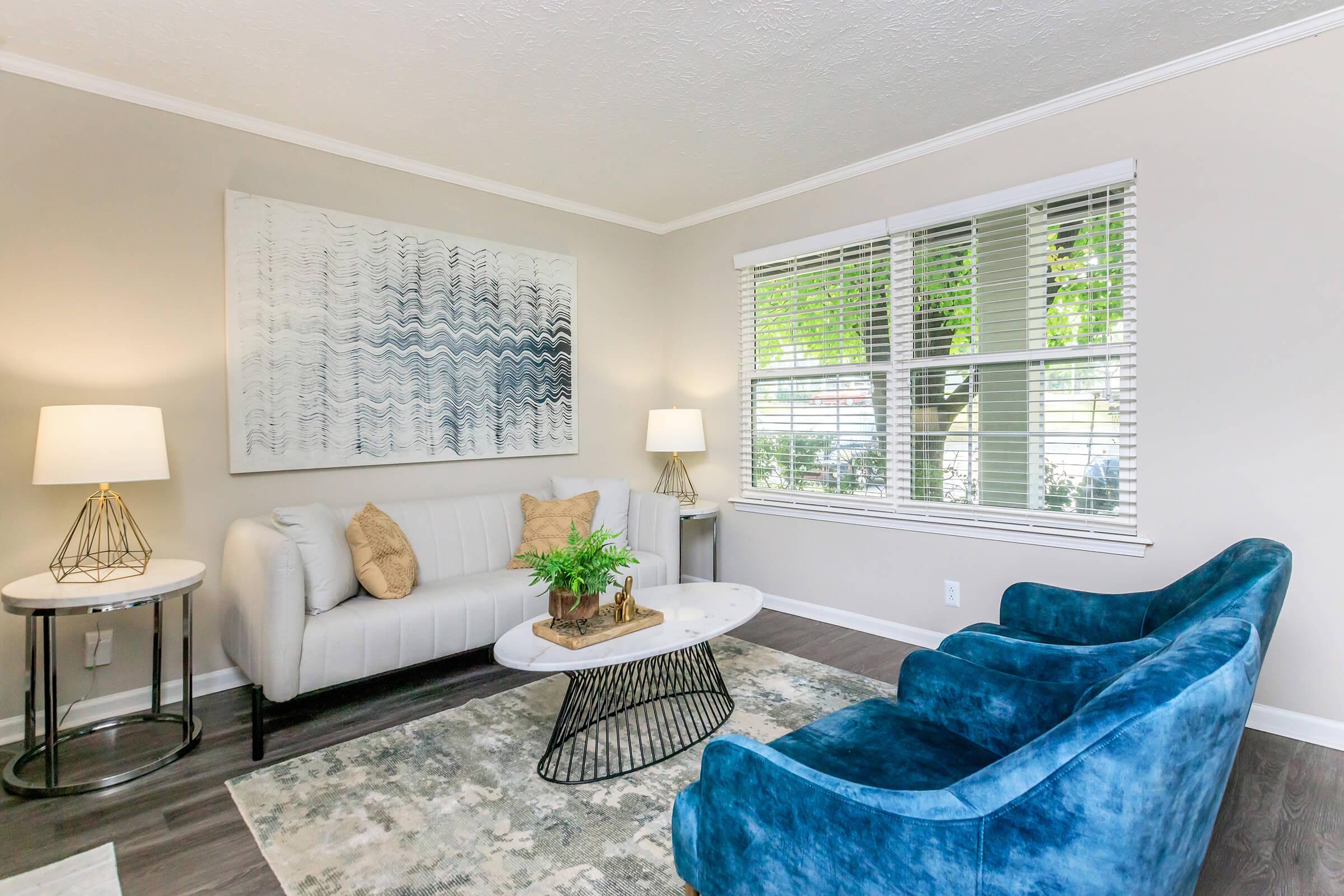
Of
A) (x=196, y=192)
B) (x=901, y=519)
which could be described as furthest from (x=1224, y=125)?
(x=196, y=192)

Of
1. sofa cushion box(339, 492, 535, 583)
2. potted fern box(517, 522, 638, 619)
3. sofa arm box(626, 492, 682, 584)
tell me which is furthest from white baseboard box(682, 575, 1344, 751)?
potted fern box(517, 522, 638, 619)

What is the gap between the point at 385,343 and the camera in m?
3.64

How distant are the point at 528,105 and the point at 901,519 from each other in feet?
9.14

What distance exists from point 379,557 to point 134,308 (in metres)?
1.49

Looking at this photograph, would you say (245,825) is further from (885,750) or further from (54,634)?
(885,750)

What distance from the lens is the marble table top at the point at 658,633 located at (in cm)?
224

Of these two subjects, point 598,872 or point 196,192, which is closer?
point 598,872

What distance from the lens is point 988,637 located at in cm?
200

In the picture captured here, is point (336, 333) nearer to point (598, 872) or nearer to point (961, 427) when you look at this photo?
point (598, 872)

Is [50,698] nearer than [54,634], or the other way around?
[50,698]

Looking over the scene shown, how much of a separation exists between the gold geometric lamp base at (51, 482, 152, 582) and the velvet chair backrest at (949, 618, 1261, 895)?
9.75ft

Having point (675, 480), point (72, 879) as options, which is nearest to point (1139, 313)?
point (675, 480)

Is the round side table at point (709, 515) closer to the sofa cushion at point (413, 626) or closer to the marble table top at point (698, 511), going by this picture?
the marble table top at point (698, 511)

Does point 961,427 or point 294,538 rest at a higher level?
point 961,427
